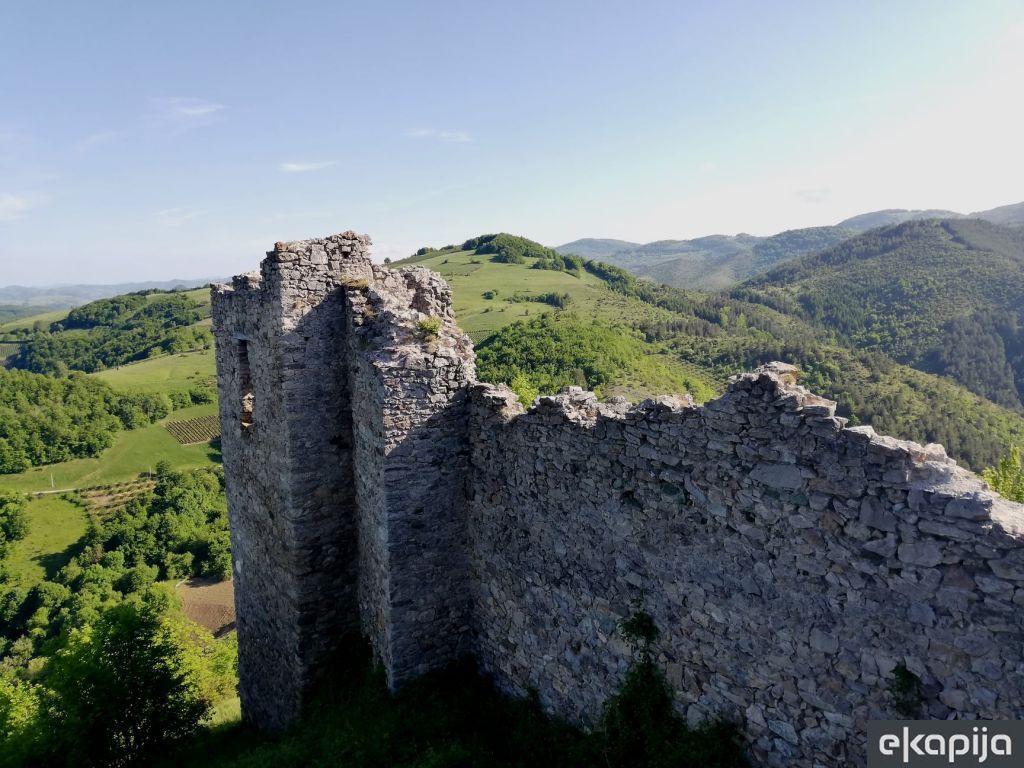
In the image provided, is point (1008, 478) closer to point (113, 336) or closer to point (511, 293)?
point (511, 293)

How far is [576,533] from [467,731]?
11.2ft

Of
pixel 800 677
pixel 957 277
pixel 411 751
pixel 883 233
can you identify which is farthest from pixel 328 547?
pixel 883 233

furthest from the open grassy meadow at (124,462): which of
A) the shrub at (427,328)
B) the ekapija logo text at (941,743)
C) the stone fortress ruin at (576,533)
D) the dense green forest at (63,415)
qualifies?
the ekapija logo text at (941,743)

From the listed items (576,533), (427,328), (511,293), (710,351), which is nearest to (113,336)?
(511,293)

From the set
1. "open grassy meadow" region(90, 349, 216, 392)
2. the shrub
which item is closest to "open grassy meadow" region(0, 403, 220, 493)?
"open grassy meadow" region(90, 349, 216, 392)

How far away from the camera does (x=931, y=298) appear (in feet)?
296

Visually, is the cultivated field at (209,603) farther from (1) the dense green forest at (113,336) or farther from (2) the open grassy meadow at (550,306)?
(1) the dense green forest at (113,336)

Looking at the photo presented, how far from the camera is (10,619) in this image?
63000 millimetres

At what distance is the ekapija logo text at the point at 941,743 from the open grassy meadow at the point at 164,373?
11737cm

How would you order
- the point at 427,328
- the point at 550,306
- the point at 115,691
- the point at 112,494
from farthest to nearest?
1. the point at 550,306
2. the point at 112,494
3. the point at 115,691
4. the point at 427,328

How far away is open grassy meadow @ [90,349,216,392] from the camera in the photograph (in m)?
108

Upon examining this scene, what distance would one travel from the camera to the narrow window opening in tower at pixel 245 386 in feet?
35.7

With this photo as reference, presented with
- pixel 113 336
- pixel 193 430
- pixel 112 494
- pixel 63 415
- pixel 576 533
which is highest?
pixel 113 336

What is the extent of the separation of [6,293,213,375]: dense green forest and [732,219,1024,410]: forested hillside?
408 feet
